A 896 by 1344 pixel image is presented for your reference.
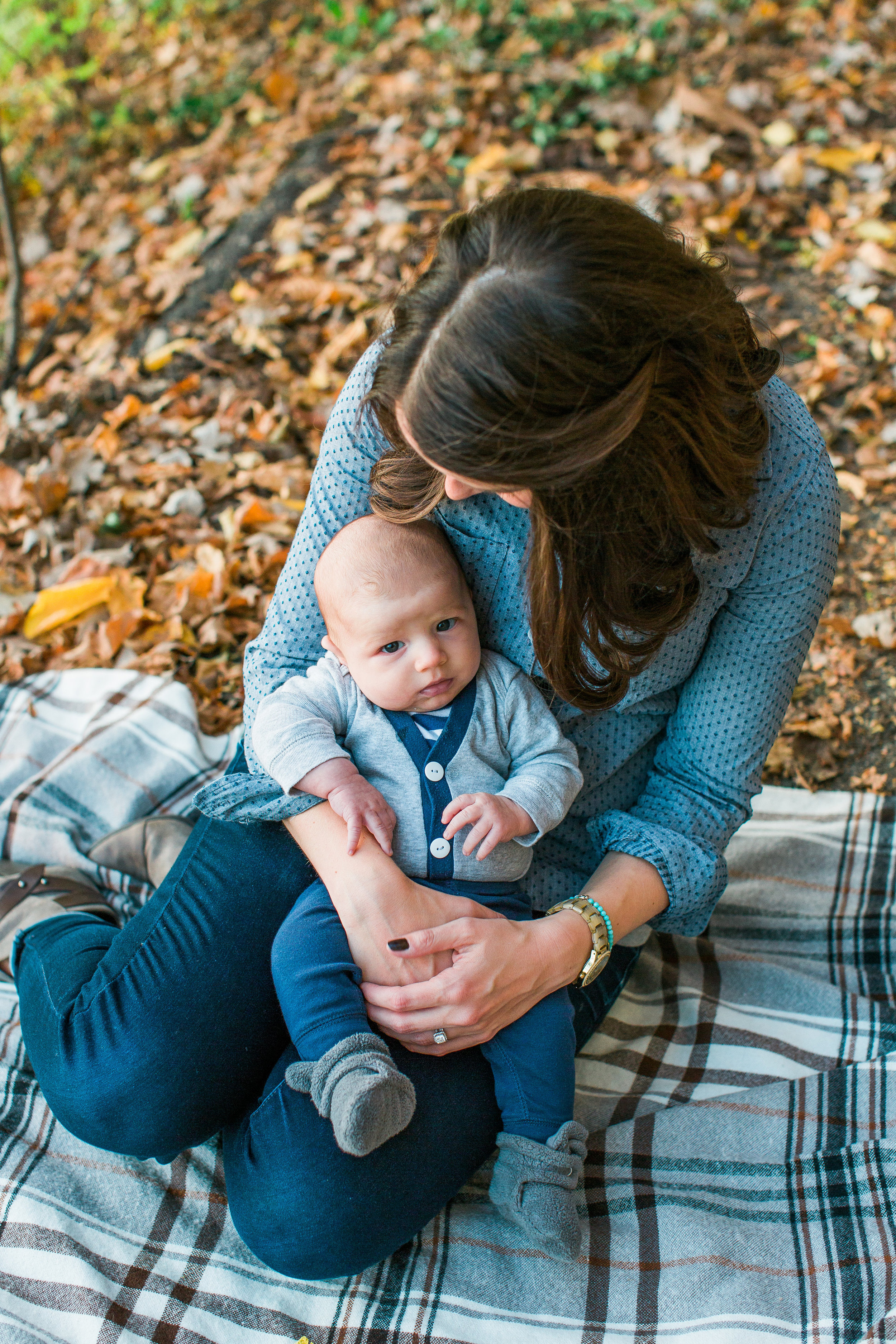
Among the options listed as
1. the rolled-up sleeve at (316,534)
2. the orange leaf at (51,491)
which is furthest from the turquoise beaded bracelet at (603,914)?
the orange leaf at (51,491)

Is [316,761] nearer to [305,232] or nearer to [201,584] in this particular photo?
[201,584]

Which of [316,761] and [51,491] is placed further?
[51,491]

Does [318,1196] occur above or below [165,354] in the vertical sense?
below

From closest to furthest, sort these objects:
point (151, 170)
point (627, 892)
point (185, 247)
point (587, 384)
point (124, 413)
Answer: point (587, 384) → point (627, 892) → point (124, 413) → point (185, 247) → point (151, 170)

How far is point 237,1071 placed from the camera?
6.05 ft

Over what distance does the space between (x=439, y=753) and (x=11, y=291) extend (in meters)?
3.21

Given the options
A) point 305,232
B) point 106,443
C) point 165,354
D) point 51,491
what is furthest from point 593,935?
point 305,232

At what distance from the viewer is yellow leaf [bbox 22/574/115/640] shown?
10.4ft

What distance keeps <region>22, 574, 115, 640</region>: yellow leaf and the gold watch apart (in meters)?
1.95

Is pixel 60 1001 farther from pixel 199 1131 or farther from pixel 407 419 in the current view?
pixel 407 419

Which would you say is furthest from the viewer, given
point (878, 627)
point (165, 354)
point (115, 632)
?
point (165, 354)

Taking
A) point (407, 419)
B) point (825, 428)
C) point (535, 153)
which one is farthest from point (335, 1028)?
point (535, 153)

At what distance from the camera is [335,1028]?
5.44 feet

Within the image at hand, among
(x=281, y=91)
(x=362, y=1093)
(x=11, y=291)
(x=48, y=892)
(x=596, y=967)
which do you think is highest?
(x=281, y=91)
